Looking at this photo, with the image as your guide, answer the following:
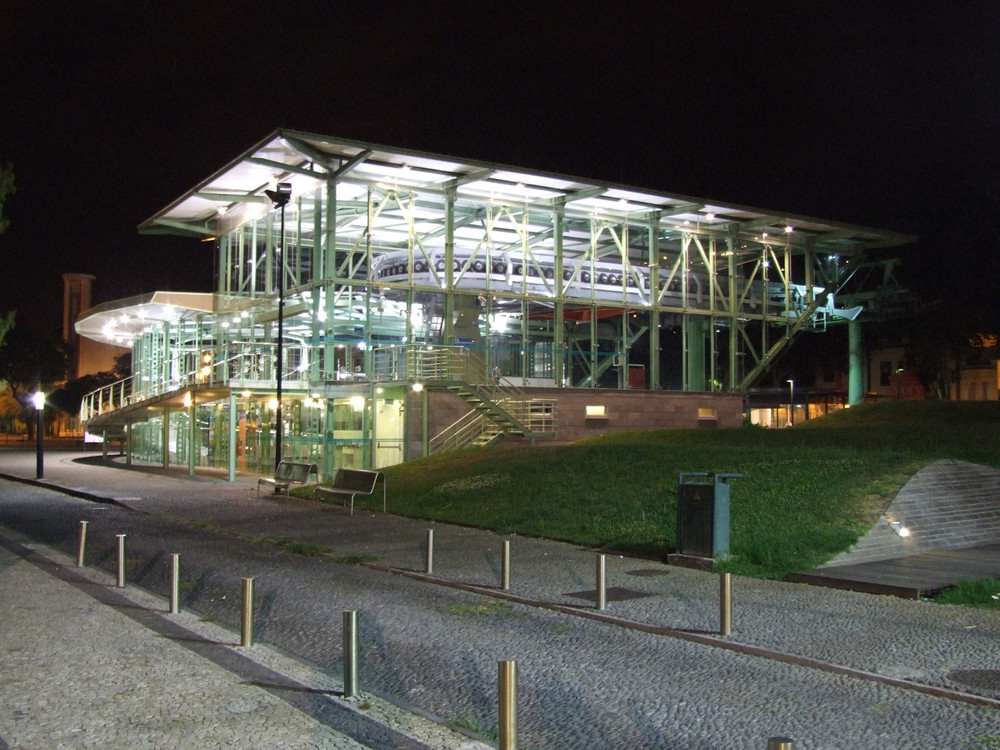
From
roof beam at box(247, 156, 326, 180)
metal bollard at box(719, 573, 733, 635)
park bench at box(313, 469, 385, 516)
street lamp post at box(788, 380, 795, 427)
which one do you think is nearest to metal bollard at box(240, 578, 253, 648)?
metal bollard at box(719, 573, 733, 635)

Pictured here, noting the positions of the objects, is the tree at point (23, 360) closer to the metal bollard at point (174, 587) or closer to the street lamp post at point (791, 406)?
the street lamp post at point (791, 406)

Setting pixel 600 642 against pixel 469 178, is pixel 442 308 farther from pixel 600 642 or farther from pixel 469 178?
pixel 600 642

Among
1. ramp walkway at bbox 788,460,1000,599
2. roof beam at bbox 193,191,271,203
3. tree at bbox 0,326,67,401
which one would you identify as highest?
roof beam at bbox 193,191,271,203

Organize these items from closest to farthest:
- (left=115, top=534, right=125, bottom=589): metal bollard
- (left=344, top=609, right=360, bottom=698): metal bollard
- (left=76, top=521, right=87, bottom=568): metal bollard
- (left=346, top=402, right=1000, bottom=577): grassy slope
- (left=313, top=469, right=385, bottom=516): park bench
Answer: (left=344, top=609, right=360, bottom=698): metal bollard < (left=115, top=534, right=125, bottom=589): metal bollard < (left=76, top=521, right=87, bottom=568): metal bollard < (left=346, top=402, right=1000, bottom=577): grassy slope < (left=313, top=469, right=385, bottom=516): park bench

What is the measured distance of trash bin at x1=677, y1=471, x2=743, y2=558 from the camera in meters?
13.6

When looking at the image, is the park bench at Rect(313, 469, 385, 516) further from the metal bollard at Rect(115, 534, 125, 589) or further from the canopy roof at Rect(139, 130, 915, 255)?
the canopy roof at Rect(139, 130, 915, 255)

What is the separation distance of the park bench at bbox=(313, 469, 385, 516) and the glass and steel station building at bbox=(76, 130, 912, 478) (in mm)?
7244

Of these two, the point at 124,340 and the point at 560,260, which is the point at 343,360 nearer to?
the point at 560,260

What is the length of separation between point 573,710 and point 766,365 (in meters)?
40.3

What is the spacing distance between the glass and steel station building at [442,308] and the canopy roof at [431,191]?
12cm

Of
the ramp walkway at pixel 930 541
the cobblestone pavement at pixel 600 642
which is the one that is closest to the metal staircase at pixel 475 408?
the cobblestone pavement at pixel 600 642

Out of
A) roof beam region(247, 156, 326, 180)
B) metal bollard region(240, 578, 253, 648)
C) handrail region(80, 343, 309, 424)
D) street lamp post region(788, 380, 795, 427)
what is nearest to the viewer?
metal bollard region(240, 578, 253, 648)

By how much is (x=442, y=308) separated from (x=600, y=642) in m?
29.1

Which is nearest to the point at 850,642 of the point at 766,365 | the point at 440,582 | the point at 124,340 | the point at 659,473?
the point at 440,582
